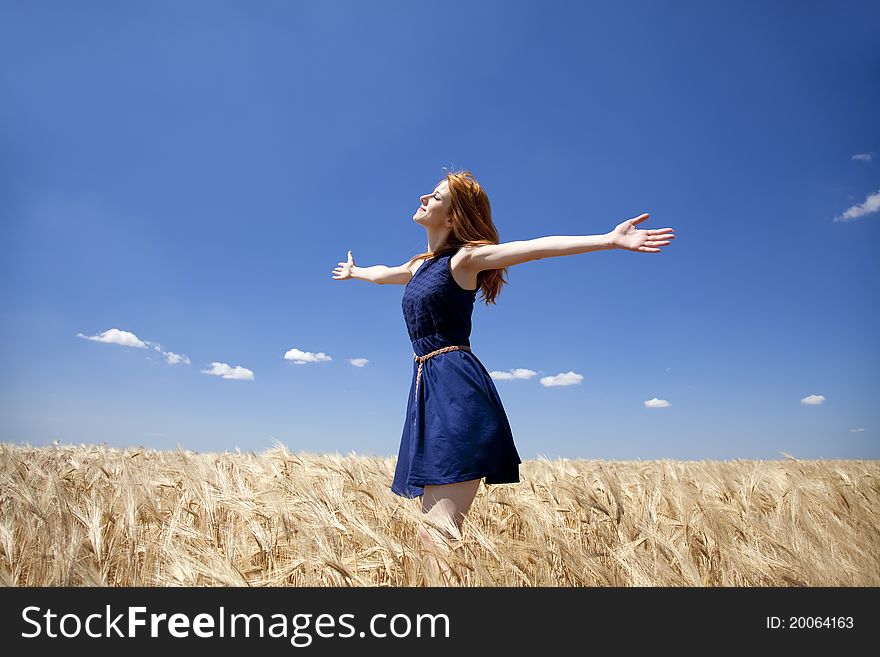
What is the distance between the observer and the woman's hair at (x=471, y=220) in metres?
2.60

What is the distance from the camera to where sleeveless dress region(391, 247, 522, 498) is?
221 cm

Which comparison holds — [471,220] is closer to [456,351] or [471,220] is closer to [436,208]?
[436,208]

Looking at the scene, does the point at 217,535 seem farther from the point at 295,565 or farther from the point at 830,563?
the point at 830,563

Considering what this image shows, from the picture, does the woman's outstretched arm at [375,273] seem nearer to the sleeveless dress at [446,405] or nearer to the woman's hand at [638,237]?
the sleeveless dress at [446,405]

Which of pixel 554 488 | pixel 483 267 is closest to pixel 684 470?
pixel 554 488

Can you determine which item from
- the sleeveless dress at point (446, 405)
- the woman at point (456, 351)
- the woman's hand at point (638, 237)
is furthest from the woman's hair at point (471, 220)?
the woman's hand at point (638, 237)

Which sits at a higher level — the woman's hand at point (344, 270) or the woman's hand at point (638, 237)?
the woman's hand at point (344, 270)

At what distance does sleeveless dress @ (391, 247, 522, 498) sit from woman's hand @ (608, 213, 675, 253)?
73cm

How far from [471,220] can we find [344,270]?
1.41 m

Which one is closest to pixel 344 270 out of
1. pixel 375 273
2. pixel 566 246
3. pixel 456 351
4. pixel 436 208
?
pixel 375 273

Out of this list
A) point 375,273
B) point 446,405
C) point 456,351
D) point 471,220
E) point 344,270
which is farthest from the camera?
point 344,270

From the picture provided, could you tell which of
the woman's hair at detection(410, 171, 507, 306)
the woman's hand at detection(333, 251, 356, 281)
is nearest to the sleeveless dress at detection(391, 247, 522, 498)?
the woman's hair at detection(410, 171, 507, 306)

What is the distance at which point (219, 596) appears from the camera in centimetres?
150

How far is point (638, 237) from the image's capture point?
6.69 feet
